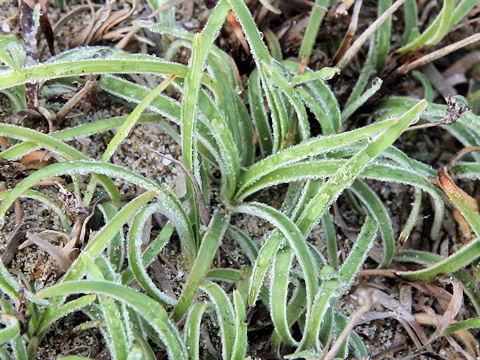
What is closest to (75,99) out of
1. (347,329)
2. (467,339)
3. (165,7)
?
(165,7)

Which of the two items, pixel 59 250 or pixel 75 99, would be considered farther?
pixel 75 99

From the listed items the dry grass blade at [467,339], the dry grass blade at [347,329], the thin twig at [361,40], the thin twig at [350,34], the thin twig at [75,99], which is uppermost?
the thin twig at [350,34]

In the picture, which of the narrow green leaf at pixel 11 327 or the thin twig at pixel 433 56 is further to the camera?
the thin twig at pixel 433 56

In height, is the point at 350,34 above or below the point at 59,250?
above

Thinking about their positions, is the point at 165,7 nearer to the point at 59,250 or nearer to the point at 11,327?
the point at 59,250

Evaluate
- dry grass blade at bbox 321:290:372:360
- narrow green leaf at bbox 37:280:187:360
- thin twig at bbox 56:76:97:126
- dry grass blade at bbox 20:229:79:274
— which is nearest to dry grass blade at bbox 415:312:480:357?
dry grass blade at bbox 321:290:372:360

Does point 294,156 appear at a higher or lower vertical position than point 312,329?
higher

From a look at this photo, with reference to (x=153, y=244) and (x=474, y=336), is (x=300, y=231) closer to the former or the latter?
(x=153, y=244)

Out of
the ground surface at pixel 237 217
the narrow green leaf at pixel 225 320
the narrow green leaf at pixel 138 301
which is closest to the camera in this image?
the narrow green leaf at pixel 138 301

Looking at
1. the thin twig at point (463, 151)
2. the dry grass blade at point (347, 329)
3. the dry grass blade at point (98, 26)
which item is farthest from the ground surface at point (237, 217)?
the dry grass blade at point (347, 329)

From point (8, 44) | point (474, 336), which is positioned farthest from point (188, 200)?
point (474, 336)

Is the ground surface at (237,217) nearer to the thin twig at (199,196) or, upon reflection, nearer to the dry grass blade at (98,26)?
the dry grass blade at (98,26)
